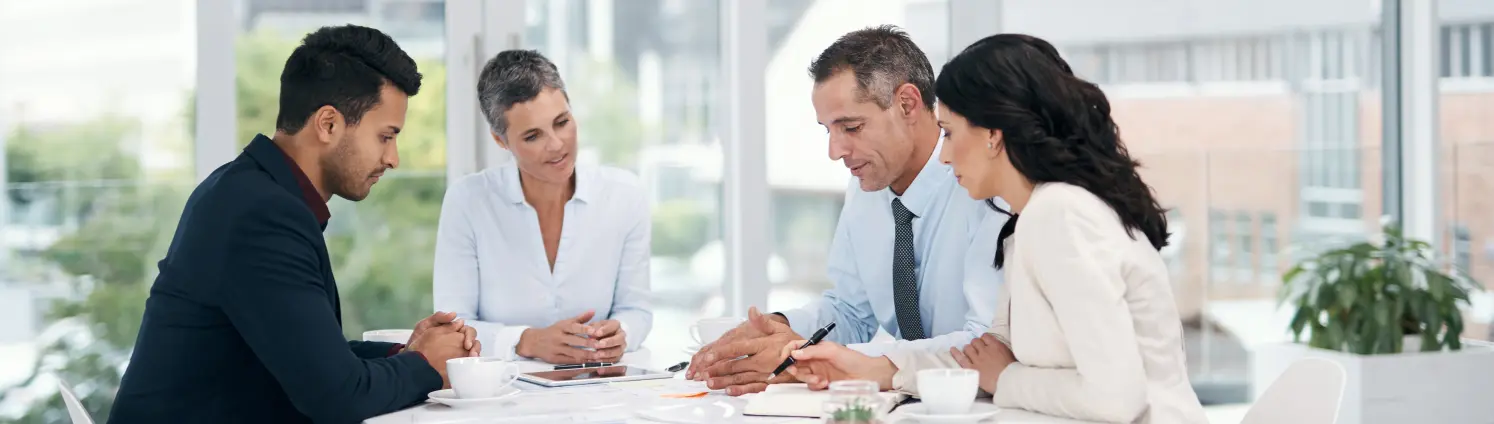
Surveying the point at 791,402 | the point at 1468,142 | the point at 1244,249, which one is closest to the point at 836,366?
the point at 791,402

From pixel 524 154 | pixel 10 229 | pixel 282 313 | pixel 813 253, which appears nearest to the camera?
pixel 282 313

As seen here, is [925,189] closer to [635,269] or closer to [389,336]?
[635,269]

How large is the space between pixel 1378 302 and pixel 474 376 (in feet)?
12.4

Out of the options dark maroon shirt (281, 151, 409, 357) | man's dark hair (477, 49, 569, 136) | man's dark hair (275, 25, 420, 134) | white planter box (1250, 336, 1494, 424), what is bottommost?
white planter box (1250, 336, 1494, 424)

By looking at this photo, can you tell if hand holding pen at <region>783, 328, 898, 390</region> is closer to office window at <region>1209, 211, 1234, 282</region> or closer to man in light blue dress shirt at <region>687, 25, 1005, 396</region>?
man in light blue dress shirt at <region>687, 25, 1005, 396</region>

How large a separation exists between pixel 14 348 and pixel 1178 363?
3.73m

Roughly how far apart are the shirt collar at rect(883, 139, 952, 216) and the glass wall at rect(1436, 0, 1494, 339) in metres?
3.76

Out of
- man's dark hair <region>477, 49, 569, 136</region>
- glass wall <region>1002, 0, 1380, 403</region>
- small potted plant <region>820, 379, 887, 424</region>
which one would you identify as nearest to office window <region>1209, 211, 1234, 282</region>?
glass wall <region>1002, 0, 1380, 403</region>

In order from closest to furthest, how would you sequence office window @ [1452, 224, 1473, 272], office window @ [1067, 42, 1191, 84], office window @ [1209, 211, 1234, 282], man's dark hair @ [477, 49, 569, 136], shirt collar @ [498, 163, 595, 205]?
man's dark hair @ [477, 49, 569, 136]
shirt collar @ [498, 163, 595, 205]
office window @ [1067, 42, 1191, 84]
office window @ [1209, 211, 1234, 282]
office window @ [1452, 224, 1473, 272]

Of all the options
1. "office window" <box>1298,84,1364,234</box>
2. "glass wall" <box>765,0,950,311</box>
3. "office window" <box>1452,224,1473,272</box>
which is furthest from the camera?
"office window" <box>1452,224,1473,272</box>

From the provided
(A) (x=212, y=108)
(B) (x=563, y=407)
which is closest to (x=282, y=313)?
(B) (x=563, y=407)

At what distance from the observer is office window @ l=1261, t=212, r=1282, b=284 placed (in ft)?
17.7

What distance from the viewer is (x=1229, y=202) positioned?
5.29 metres

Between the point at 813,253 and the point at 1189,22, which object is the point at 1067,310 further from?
the point at 1189,22
